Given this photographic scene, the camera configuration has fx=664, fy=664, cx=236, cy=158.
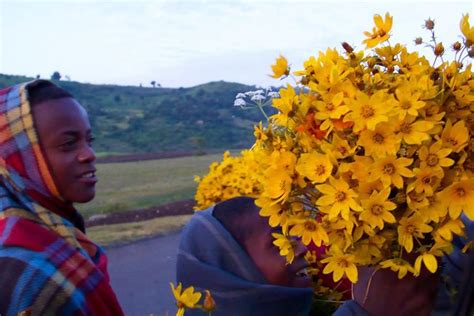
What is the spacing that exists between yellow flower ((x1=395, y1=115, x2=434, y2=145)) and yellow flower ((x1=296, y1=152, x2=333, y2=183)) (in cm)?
16

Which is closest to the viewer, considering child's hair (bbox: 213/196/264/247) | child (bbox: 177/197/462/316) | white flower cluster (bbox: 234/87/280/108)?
white flower cluster (bbox: 234/87/280/108)

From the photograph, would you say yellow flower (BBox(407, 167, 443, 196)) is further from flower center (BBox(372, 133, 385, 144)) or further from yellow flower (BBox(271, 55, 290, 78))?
yellow flower (BBox(271, 55, 290, 78))

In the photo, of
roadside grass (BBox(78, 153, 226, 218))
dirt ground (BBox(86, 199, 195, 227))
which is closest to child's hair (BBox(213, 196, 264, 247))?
dirt ground (BBox(86, 199, 195, 227))

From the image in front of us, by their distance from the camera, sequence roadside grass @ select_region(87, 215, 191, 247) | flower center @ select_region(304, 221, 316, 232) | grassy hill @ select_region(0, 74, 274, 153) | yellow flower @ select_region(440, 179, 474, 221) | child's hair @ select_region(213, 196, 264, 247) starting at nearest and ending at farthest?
yellow flower @ select_region(440, 179, 474, 221), flower center @ select_region(304, 221, 316, 232), child's hair @ select_region(213, 196, 264, 247), roadside grass @ select_region(87, 215, 191, 247), grassy hill @ select_region(0, 74, 274, 153)

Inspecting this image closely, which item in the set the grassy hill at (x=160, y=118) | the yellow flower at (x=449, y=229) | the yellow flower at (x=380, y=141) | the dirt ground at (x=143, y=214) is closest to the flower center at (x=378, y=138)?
the yellow flower at (x=380, y=141)

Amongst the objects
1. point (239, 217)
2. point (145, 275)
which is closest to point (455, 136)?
point (239, 217)

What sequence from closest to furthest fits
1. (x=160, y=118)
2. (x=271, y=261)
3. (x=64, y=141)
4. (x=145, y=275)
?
(x=271, y=261), (x=64, y=141), (x=145, y=275), (x=160, y=118)

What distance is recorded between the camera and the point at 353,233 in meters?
1.39

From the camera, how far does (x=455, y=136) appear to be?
1367 mm

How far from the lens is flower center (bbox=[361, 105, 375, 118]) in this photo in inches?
53.6

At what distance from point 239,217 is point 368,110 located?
1.15m

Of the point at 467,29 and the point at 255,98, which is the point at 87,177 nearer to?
the point at 255,98

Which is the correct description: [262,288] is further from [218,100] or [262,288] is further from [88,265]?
[218,100]

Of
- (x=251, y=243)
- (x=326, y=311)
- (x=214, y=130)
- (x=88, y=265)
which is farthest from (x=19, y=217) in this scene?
(x=214, y=130)
